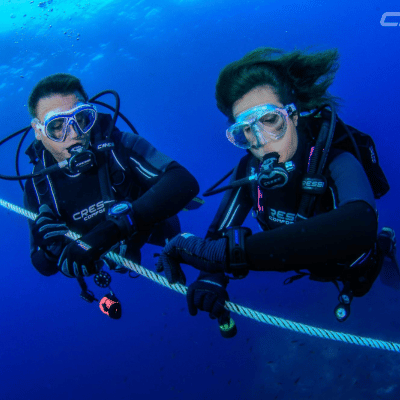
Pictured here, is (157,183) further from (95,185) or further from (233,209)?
(95,185)

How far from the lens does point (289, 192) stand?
2.48 meters

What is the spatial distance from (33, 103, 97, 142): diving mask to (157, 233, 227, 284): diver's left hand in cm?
173

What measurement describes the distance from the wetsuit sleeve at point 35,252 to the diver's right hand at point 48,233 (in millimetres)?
291

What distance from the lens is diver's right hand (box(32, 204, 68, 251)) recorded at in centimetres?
237

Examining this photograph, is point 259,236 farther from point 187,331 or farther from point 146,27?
point 146,27

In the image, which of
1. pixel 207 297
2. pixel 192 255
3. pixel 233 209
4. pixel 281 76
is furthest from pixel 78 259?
pixel 281 76

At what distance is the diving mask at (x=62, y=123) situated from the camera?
2.71 m

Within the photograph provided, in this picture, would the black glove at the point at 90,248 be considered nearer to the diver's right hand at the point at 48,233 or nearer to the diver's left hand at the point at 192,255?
the diver's right hand at the point at 48,233

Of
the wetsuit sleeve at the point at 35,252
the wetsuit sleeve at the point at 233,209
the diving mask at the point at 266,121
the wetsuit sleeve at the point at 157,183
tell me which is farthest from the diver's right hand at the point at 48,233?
the diving mask at the point at 266,121

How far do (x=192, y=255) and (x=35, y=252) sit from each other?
200cm

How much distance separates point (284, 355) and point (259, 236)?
673 cm

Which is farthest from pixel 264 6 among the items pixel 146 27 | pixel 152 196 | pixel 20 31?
pixel 152 196

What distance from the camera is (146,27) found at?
17766 millimetres

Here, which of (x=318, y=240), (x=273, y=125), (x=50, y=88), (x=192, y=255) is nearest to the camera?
(x=318, y=240)
